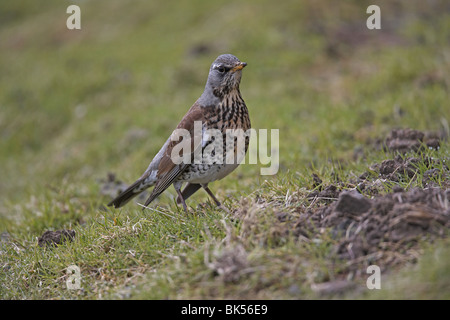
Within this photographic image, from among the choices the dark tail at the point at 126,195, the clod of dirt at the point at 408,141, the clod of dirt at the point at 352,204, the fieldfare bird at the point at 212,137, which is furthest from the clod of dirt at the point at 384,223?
the dark tail at the point at 126,195

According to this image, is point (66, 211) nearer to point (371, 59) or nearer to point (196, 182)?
point (196, 182)

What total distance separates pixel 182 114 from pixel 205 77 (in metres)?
2.19

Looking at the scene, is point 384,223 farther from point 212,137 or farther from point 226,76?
point 226,76

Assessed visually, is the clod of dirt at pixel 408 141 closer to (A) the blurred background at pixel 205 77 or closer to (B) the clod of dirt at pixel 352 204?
(A) the blurred background at pixel 205 77

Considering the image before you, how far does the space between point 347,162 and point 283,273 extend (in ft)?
10.0

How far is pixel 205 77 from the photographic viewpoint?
1246 cm

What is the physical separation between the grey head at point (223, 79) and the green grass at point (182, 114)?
0.98 metres

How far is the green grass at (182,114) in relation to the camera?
3770 mm

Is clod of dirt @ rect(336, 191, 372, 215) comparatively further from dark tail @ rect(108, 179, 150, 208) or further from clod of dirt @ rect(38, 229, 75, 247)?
dark tail @ rect(108, 179, 150, 208)

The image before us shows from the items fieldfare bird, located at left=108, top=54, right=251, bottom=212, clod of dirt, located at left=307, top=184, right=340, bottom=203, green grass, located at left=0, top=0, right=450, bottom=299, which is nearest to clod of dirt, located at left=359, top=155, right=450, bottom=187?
green grass, located at left=0, top=0, right=450, bottom=299

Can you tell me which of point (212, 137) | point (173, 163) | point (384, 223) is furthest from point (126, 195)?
point (384, 223)

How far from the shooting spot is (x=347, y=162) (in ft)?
20.6

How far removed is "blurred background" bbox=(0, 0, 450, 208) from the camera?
8305 mm
